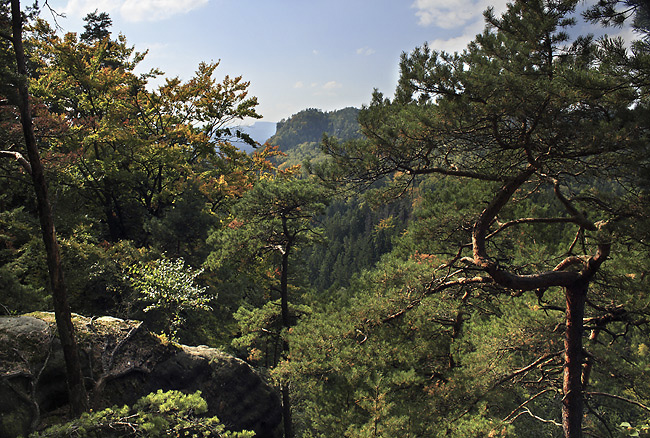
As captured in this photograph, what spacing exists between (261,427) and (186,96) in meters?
12.7

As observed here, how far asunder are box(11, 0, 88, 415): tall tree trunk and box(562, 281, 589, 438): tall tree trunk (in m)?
7.81

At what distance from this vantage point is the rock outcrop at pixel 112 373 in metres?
4.81

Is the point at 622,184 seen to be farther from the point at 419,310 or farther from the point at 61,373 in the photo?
the point at 61,373

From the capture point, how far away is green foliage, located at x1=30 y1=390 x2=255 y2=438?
139 inches

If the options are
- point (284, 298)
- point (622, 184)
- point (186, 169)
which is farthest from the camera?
point (186, 169)

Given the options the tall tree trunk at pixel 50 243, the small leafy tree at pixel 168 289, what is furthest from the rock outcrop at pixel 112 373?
the small leafy tree at pixel 168 289

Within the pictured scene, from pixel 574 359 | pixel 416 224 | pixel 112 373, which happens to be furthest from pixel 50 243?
pixel 574 359

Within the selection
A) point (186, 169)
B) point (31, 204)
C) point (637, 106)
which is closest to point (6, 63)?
point (637, 106)

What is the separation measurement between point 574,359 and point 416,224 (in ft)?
15.1

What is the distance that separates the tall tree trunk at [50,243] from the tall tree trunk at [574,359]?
7.81 metres

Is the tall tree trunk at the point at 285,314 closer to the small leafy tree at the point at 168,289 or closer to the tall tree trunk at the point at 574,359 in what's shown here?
the small leafy tree at the point at 168,289

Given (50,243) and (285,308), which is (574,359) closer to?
(285,308)

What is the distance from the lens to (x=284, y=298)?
10.7 metres

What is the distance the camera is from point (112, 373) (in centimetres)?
614
